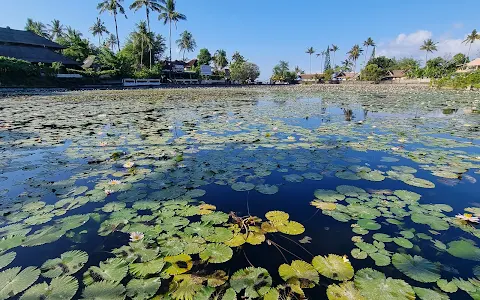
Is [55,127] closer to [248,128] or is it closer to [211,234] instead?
[248,128]

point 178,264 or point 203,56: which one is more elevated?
point 203,56

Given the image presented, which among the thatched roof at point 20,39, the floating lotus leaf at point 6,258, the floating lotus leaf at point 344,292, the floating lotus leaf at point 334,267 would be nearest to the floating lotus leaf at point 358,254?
the floating lotus leaf at point 334,267

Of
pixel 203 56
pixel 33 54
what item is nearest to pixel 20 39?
pixel 33 54

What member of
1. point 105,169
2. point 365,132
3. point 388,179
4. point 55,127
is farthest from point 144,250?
point 55,127

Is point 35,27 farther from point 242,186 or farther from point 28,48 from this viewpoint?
point 242,186

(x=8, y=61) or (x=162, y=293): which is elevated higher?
(x=8, y=61)

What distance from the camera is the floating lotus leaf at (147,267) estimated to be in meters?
1.38

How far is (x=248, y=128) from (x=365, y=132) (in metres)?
2.45

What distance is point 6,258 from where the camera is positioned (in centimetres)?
150

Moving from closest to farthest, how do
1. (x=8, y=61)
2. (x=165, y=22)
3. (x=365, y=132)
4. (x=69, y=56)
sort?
(x=365, y=132)
(x=8, y=61)
(x=69, y=56)
(x=165, y=22)

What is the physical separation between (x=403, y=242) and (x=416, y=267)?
248 mm

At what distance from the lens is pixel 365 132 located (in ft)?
16.8

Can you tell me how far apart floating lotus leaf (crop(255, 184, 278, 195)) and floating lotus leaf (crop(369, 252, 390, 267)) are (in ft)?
3.45

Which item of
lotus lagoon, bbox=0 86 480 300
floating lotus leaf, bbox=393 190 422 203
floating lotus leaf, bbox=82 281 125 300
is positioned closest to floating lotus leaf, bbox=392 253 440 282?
lotus lagoon, bbox=0 86 480 300
